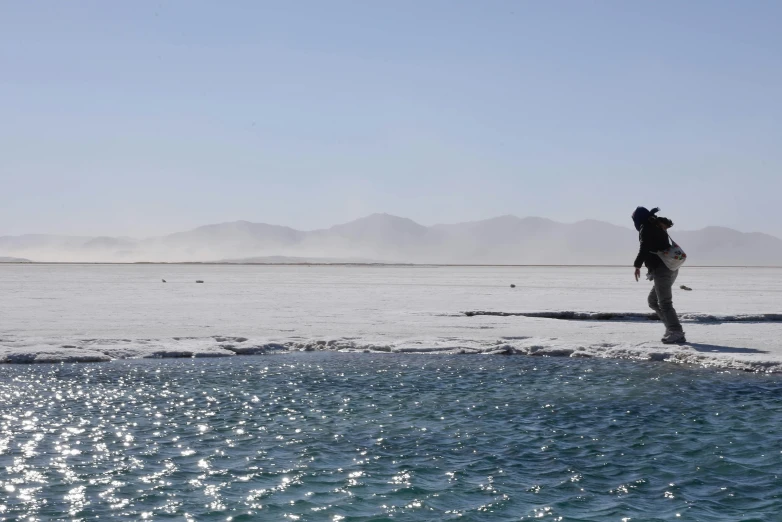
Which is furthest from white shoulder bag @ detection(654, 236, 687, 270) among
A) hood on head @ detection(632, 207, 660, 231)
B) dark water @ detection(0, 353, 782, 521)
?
dark water @ detection(0, 353, 782, 521)

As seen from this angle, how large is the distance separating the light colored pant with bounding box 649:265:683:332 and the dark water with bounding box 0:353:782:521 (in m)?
2.37

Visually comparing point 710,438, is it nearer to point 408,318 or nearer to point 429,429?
point 429,429

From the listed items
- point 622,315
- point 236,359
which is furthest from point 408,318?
point 236,359

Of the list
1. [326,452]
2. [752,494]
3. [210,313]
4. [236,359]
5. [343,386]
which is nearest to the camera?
[752,494]

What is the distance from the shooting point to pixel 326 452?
809cm

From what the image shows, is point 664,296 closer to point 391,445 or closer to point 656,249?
point 656,249

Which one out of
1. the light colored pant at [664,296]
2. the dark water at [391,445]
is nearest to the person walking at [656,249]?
the light colored pant at [664,296]

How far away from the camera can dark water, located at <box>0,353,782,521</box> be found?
6488 mm

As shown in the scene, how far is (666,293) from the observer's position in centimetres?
1506

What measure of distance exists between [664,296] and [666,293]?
84mm

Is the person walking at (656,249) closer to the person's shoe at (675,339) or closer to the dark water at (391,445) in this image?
the person's shoe at (675,339)

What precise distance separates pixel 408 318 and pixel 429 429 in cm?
1237

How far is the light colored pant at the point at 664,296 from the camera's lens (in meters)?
14.9

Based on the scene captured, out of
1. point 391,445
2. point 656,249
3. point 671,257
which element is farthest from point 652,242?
point 391,445
